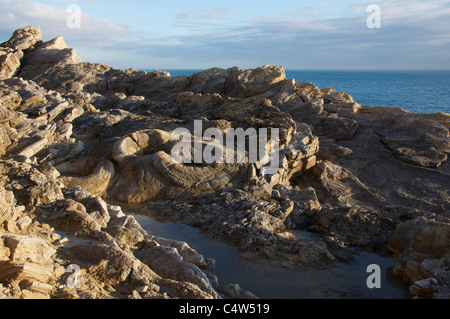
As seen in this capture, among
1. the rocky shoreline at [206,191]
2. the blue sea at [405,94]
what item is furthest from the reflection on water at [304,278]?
the blue sea at [405,94]

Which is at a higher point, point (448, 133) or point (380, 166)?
point (448, 133)

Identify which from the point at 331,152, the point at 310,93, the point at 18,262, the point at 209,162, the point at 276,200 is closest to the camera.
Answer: the point at 18,262

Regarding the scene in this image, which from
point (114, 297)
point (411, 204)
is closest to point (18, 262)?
point (114, 297)

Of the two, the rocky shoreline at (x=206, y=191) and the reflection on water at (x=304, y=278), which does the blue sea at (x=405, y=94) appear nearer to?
the rocky shoreline at (x=206, y=191)

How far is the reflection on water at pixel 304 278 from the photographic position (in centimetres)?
612

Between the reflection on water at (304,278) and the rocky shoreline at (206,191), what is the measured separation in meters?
0.25

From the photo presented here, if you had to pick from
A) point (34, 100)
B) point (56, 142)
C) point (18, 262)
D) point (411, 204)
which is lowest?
point (411, 204)

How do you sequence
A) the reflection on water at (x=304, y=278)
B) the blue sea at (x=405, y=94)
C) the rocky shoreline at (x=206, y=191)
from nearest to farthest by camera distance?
the rocky shoreline at (x=206, y=191), the reflection on water at (x=304, y=278), the blue sea at (x=405, y=94)

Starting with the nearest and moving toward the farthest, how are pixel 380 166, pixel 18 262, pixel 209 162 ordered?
pixel 18 262 → pixel 209 162 → pixel 380 166

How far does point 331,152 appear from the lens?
41.0 ft

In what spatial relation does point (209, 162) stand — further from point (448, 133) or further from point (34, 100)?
point (448, 133)

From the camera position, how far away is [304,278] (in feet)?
21.3

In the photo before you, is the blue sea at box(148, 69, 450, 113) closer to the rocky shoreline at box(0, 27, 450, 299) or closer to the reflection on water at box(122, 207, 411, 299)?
the rocky shoreline at box(0, 27, 450, 299)
